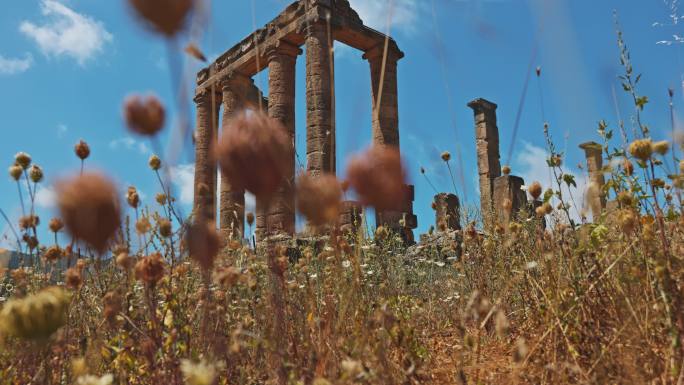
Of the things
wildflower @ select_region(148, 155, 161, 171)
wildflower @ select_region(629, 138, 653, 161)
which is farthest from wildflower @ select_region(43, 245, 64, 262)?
wildflower @ select_region(629, 138, 653, 161)

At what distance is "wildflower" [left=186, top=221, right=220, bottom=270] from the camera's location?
1.33m

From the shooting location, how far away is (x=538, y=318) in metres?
2.93

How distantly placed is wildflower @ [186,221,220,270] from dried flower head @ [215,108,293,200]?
0.36 m

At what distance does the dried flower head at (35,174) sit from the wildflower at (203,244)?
1484 mm

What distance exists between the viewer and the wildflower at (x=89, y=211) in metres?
1.07

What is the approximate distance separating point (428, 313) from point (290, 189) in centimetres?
→ 318

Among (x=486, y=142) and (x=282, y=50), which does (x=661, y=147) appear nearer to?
(x=282, y=50)

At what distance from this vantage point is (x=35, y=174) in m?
2.54

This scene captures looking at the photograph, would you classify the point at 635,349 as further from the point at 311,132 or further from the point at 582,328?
the point at 311,132

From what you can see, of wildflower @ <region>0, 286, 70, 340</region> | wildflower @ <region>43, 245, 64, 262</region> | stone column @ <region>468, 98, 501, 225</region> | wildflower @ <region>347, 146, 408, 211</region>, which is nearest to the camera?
wildflower @ <region>347, 146, 408, 211</region>

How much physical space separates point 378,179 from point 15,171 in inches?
81.0

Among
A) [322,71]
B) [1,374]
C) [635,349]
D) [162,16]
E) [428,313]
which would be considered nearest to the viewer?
[162,16]

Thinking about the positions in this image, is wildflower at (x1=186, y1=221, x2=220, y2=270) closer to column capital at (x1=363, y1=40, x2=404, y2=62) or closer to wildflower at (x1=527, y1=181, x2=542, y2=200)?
wildflower at (x1=527, y1=181, x2=542, y2=200)

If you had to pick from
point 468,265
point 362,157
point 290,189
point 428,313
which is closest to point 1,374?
point 290,189
